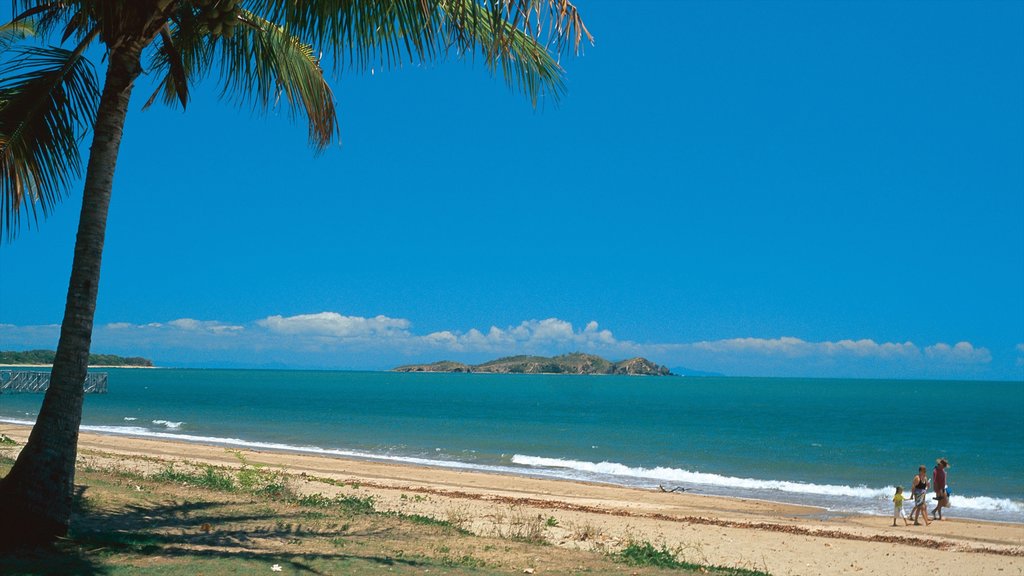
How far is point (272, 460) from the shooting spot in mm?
27391

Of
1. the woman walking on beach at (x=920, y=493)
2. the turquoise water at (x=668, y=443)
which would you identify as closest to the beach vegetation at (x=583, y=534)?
the woman walking on beach at (x=920, y=493)

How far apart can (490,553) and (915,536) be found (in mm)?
12201

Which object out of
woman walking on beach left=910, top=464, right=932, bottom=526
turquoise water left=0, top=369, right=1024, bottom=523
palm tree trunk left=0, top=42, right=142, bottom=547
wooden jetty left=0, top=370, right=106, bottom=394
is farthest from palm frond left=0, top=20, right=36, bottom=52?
wooden jetty left=0, top=370, right=106, bottom=394

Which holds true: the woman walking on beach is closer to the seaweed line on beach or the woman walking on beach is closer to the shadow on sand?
the seaweed line on beach

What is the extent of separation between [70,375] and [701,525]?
43.0ft

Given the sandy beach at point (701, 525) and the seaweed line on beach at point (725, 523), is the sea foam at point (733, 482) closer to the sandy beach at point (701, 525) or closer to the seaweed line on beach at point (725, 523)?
the sandy beach at point (701, 525)

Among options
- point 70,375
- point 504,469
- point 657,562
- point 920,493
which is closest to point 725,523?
point 920,493

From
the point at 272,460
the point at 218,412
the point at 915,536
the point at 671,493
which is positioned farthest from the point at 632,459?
the point at 218,412

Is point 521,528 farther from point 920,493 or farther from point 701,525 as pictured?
point 920,493

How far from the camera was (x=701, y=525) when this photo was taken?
54.1 feet

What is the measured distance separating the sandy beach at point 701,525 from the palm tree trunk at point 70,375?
6179 mm

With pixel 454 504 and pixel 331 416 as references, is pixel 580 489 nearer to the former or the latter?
pixel 454 504

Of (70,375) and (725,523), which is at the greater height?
(70,375)

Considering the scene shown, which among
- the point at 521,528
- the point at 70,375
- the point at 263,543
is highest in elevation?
the point at 70,375
